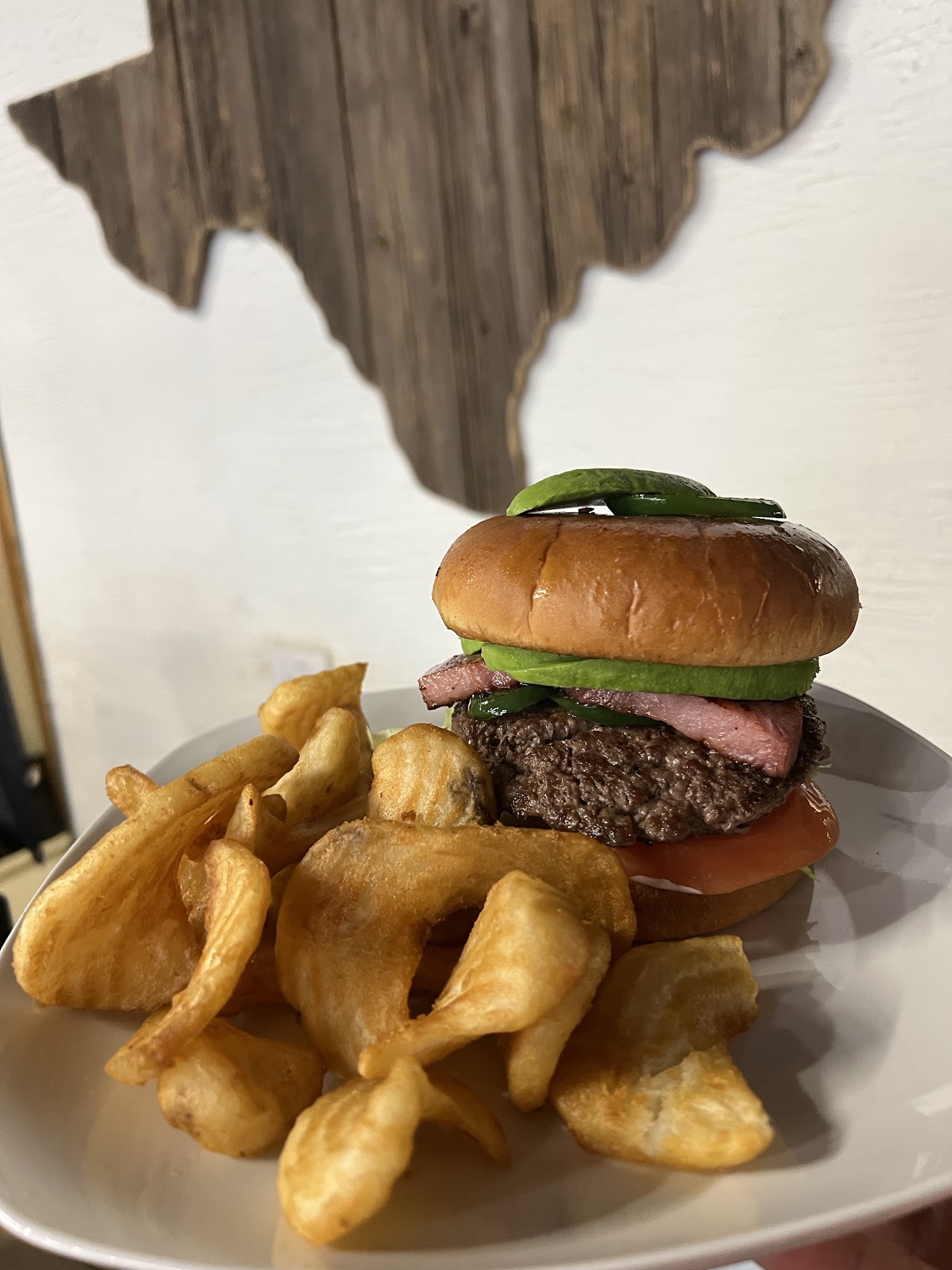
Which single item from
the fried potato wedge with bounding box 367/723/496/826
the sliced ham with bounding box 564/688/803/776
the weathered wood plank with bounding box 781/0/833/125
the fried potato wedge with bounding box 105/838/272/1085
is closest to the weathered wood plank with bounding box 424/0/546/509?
the weathered wood plank with bounding box 781/0/833/125

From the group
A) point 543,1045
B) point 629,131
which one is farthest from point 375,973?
point 629,131

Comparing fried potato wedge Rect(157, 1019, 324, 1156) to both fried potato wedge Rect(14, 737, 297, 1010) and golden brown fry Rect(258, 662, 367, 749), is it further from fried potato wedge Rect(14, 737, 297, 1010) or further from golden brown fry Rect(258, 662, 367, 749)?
golden brown fry Rect(258, 662, 367, 749)

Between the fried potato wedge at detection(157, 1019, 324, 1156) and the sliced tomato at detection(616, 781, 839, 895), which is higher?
the fried potato wedge at detection(157, 1019, 324, 1156)

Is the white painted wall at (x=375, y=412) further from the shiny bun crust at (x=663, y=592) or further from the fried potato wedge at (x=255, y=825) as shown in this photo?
the fried potato wedge at (x=255, y=825)

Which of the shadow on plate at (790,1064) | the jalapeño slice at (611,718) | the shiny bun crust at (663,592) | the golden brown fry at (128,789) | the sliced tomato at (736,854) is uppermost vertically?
the shiny bun crust at (663,592)

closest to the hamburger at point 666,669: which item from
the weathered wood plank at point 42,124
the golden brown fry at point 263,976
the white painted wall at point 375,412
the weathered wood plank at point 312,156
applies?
the golden brown fry at point 263,976
